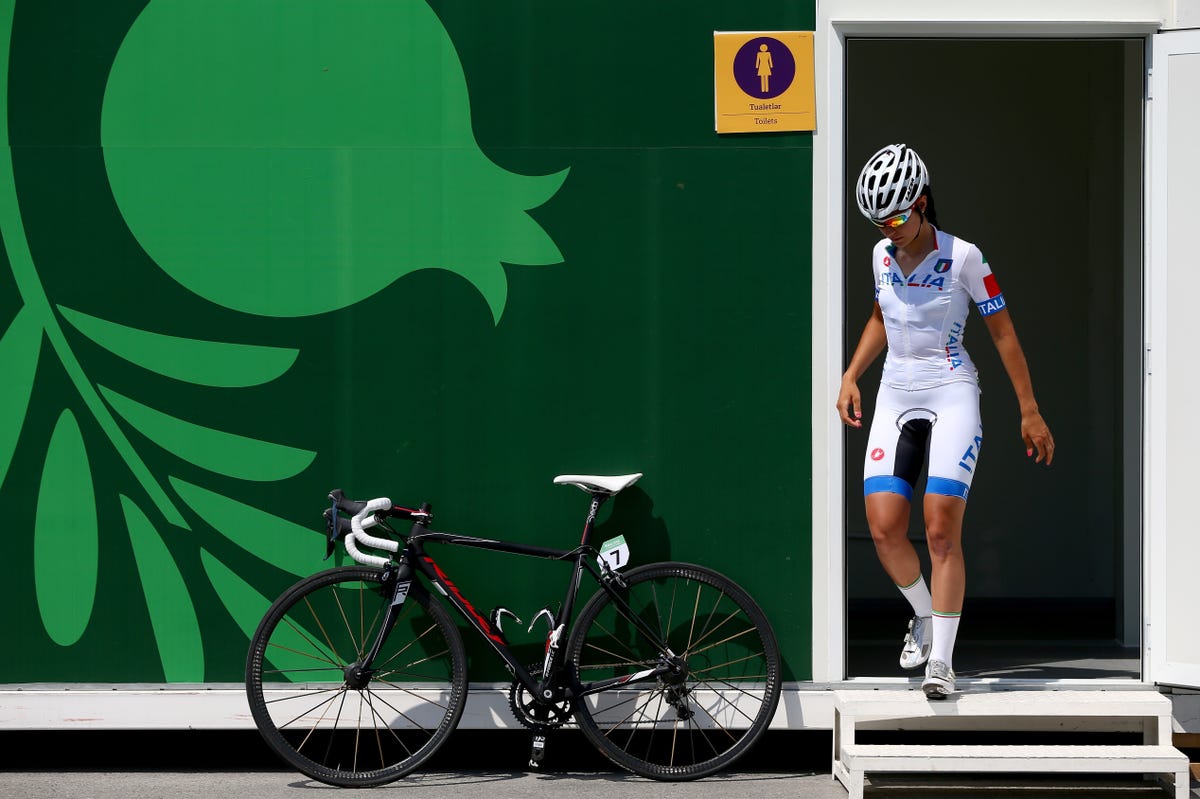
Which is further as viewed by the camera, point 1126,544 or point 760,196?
point 1126,544

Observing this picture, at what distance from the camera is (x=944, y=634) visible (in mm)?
4293

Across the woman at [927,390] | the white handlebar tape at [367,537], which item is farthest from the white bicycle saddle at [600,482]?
the woman at [927,390]

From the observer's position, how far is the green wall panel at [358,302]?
179 inches

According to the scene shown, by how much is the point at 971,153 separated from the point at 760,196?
272cm

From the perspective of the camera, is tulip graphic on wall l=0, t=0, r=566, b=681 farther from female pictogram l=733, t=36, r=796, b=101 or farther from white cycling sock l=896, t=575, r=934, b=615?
white cycling sock l=896, t=575, r=934, b=615

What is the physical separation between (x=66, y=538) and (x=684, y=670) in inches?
88.8

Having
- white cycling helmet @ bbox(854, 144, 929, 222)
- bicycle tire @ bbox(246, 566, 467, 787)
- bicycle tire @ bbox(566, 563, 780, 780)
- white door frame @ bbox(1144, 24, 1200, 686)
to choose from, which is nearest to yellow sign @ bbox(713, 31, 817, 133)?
white cycling helmet @ bbox(854, 144, 929, 222)

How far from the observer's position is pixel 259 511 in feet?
15.0

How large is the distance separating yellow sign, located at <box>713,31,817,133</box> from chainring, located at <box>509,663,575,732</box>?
2.10 meters

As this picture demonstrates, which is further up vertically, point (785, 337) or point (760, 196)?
point (760, 196)

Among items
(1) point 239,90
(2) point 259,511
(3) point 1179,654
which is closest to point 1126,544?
(3) point 1179,654

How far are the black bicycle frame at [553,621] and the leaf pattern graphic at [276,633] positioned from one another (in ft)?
0.96

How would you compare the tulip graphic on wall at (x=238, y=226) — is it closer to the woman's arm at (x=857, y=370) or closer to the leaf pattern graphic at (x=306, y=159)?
the leaf pattern graphic at (x=306, y=159)

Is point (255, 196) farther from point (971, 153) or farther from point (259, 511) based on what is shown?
point (971, 153)
